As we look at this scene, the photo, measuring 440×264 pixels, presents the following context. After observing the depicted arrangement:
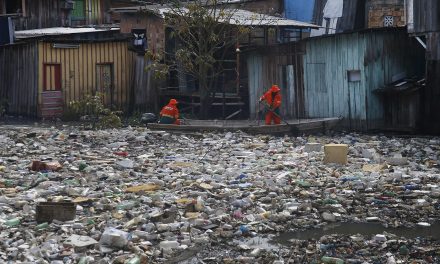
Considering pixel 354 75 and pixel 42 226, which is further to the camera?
pixel 354 75

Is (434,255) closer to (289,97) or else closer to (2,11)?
(289,97)

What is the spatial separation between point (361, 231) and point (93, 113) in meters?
13.8

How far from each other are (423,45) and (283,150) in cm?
588

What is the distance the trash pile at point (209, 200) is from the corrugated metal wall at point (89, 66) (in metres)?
7.63

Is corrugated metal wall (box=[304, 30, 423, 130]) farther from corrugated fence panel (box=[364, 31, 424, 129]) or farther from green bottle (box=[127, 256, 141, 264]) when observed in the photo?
green bottle (box=[127, 256, 141, 264])

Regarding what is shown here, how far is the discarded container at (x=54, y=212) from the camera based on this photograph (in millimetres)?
8312

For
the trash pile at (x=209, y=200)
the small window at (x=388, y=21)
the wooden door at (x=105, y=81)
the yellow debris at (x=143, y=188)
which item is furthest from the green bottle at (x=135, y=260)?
the small window at (x=388, y=21)

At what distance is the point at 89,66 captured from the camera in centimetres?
2412

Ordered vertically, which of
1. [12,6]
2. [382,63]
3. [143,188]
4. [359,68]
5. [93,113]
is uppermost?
[12,6]

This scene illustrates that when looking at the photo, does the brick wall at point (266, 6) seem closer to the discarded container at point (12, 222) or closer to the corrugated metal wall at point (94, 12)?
the corrugated metal wall at point (94, 12)

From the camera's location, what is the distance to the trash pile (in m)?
7.50

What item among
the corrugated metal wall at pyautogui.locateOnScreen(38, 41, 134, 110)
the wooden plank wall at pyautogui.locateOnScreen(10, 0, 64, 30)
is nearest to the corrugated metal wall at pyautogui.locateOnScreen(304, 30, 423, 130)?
the corrugated metal wall at pyautogui.locateOnScreen(38, 41, 134, 110)

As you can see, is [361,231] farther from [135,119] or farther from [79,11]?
[79,11]

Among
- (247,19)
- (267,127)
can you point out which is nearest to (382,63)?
(267,127)
